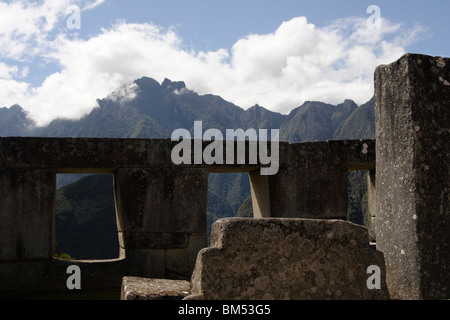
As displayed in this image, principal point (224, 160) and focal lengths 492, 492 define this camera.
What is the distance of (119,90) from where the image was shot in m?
111

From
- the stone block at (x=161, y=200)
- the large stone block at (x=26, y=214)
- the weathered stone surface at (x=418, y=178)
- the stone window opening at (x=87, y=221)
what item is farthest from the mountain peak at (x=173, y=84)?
the weathered stone surface at (x=418, y=178)

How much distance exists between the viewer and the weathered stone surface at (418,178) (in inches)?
122

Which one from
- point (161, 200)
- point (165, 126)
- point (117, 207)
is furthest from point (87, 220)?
point (165, 126)

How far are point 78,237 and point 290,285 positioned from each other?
30.0 m

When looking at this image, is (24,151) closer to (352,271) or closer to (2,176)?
(2,176)

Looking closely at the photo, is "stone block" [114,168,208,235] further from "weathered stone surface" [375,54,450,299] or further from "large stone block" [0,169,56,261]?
"weathered stone surface" [375,54,450,299]

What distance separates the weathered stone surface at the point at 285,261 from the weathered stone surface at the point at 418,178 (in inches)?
18.7

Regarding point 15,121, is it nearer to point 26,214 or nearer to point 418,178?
point 26,214

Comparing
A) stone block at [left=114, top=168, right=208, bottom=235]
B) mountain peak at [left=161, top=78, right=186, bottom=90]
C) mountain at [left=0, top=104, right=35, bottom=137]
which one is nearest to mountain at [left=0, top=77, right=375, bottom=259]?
mountain at [left=0, top=104, right=35, bottom=137]

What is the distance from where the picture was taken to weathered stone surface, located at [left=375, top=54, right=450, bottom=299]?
3.10 m

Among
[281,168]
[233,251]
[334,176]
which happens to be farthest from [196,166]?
[233,251]

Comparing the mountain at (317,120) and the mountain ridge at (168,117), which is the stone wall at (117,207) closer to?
the mountain ridge at (168,117)

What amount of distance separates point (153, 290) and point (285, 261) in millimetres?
835

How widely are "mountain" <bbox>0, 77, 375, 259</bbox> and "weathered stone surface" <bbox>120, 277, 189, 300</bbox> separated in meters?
27.5
